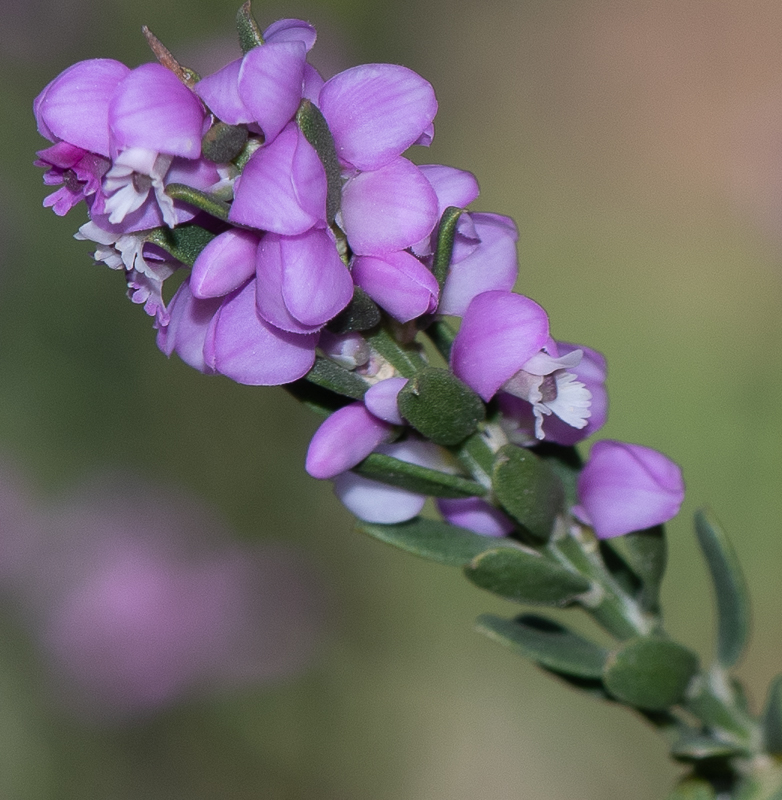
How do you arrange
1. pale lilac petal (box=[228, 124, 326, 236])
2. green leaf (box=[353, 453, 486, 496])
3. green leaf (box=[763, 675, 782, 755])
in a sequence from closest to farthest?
1. pale lilac petal (box=[228, 124, 326, 236])
2. green leaf (box=[353, 453, 486, 496])
3. green leaf (box=[763, 675, 782, 755])

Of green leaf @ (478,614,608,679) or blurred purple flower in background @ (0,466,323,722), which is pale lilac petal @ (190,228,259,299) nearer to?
green leaf @ (478,614,608,679)

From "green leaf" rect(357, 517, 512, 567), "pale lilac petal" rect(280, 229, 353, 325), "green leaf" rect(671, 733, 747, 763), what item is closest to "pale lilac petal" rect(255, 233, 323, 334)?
"pale lilac petal" rect(280, 229, 353, 325)

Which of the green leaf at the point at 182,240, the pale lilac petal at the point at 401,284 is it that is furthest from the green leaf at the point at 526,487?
the green leaf at the point at 182,240

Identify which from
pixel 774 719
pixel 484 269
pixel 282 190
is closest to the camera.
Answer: pixel 282 190

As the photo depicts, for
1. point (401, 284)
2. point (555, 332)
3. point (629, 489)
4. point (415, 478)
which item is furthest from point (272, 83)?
point (555, 332)

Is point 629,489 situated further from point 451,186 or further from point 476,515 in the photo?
point 451,186

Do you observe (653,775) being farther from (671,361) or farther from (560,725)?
(671,361)

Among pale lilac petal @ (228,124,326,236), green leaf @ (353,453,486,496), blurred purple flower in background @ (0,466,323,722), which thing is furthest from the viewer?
blurred purple flower in background @ (0,466,323,722)
